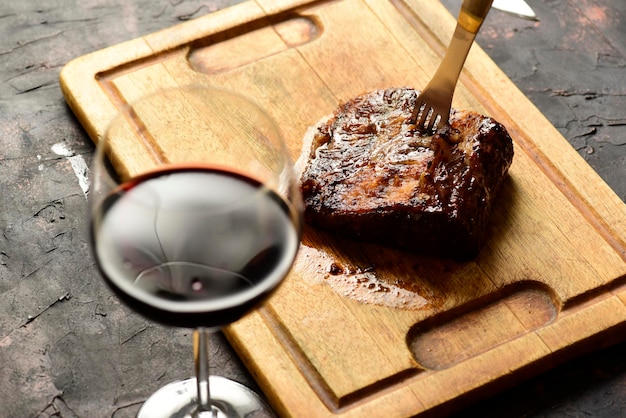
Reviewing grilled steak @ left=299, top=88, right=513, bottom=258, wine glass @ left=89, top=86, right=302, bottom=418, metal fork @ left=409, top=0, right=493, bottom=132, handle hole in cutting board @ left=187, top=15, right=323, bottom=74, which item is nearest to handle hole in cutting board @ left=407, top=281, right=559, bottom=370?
grilled steak @ left=299, top=88, right=513, bottom=258

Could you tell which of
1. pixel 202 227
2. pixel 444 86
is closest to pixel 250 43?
pixel 444 86

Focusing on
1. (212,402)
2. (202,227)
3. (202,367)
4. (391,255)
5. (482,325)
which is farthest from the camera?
(391,255)

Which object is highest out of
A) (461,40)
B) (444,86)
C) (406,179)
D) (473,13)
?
(473,13)

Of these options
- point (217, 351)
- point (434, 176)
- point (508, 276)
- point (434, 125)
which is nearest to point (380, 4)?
point (434, 125)

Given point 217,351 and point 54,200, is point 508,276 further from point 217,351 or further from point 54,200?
point 54,200

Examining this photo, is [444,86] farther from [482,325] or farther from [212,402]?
[212,402]

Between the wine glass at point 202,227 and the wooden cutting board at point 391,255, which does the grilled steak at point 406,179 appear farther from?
the wine glass at point 202,227

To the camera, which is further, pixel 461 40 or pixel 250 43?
pixel 250 43
